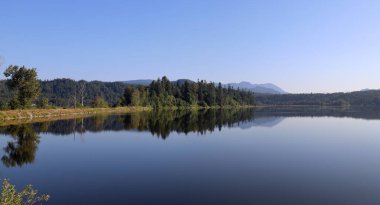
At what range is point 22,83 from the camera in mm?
71000

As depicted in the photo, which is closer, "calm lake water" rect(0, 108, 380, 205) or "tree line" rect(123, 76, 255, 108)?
"calm lake water" rect(0, 108, 380, 205)

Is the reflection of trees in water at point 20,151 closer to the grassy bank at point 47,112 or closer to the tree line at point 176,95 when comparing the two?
the grassy bank at point 47,112

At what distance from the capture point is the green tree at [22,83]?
71000 mm

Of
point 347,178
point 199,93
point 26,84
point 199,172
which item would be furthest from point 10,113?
point 199,93

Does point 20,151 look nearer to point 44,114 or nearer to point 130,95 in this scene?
point 44,114

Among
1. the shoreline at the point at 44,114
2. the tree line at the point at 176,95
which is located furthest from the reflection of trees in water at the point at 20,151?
the tree line at the point at 176,95

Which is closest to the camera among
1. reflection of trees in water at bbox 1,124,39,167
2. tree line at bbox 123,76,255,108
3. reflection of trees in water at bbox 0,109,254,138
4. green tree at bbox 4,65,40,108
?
reflection of trees in water at bbox 1,124,39,167

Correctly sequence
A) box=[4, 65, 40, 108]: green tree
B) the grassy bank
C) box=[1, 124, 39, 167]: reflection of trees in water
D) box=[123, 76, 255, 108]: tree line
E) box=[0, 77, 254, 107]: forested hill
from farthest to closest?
box=[123, 76, 255, 108]: tree line → box=[0, 77, 254, 107]: forested hill → box=[4, 65, 40, 108]: green tree → the grassy bank → box=[1, 124, 39, 167]: reflection of trees in water

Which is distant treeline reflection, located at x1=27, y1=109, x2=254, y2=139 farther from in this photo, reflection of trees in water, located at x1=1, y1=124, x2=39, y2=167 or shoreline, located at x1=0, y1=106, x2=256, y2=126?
reflection of trees in water, located at x1=1, y1=124, x2=39, y2=167

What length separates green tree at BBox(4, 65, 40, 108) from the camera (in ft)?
233

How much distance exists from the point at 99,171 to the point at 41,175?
3.08 meters

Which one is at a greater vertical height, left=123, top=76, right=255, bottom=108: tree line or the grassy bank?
left=123, top=76, right=255, bottom=108: tree line

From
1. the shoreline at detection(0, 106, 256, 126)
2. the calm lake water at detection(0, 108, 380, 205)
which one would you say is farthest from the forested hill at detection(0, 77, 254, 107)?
the calm lake water at detection(0, 108, 380, 205)

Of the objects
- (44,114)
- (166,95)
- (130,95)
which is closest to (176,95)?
(166,95)
